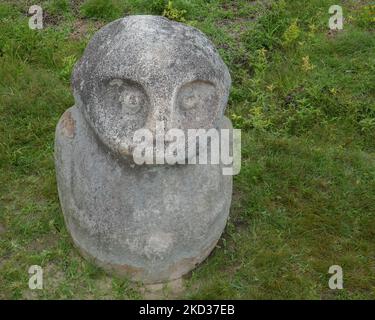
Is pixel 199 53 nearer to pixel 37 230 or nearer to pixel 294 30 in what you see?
pixel 37 230

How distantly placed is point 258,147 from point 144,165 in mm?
1732

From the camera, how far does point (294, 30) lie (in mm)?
5793

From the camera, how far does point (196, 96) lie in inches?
118

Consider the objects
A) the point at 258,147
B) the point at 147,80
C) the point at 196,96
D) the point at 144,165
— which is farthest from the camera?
the point at 258,147

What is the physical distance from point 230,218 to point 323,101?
1628 mm

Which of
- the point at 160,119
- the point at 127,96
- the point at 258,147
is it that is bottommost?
the point at 258,147

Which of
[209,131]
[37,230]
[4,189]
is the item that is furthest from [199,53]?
[4,189]

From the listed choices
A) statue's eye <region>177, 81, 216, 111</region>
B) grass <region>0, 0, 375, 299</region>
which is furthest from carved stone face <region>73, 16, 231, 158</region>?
grass <region>0, 0, 375, 299</region>

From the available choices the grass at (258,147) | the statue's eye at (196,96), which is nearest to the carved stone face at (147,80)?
the statue's eye at (196,96)

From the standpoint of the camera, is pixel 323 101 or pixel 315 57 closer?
pixel 323 101

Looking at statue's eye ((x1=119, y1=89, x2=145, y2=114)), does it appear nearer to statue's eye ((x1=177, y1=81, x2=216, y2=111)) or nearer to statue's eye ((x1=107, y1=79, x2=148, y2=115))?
statue's eye ((x1=107, y1=79, x2=148, y2=115))

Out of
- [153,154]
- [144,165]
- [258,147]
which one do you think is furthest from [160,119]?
[258,147]

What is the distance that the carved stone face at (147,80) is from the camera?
2.88 meters

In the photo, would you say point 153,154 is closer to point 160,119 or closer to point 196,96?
point 160,119
